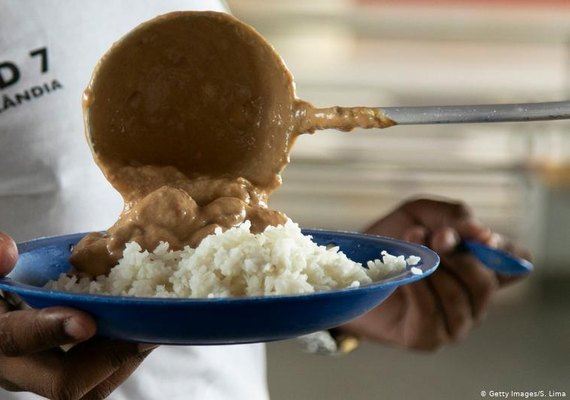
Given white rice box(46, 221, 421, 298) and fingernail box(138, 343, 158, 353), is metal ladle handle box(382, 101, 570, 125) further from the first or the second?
fingernail box(138, 343, 158, 353)

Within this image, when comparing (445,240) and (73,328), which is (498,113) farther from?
(73,328)

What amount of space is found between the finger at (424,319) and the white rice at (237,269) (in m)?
0.49

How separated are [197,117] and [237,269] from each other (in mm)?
302

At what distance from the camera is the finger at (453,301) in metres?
1.50

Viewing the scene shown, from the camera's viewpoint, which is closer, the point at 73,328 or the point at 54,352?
the point at 73,328

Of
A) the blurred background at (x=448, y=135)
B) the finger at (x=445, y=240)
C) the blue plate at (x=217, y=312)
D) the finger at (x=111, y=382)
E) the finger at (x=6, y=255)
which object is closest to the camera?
the blue plate at (x=217, y=312)

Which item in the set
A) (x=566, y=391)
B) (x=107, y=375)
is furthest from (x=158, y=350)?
(x=566, y=391)

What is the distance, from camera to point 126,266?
1.07 m

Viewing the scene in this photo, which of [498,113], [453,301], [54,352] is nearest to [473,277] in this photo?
[453,301]

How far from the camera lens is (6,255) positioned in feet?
3.22

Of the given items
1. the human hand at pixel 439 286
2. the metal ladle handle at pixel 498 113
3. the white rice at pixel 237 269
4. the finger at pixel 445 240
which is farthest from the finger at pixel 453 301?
the metal ladle handle at pixel 498 113

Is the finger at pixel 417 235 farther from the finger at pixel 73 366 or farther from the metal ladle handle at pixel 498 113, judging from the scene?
the finger at pixel 73 366

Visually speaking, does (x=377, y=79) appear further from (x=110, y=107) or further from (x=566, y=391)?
(x=110, y=107)

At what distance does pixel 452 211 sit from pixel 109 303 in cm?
77
